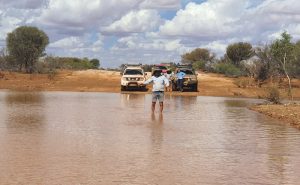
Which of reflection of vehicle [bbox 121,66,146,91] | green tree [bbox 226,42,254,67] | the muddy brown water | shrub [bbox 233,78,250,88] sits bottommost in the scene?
the muddy brown water

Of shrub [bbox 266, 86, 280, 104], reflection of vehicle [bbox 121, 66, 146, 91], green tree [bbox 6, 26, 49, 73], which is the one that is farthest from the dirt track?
shrub [bbox 266, 86, 280, 104]

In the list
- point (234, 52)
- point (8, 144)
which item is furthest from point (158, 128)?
point (234, 52)

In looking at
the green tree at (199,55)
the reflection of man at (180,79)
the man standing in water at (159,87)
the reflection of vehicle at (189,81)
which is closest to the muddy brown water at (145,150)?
the man standing in water at (159,87)

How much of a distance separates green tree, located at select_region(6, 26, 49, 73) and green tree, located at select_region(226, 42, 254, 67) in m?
27.4

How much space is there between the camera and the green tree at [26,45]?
197 ft

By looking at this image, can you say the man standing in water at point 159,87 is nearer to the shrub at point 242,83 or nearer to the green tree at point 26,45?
the shrub at point 242,83

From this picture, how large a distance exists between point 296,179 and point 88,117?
988 centimetres

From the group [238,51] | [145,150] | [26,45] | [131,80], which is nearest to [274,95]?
[131,80]

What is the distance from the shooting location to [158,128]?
14195 millimetres

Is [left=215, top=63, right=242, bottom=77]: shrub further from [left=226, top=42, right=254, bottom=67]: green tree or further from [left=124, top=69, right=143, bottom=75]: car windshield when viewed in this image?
[left=124, top=69, right=143, bottom=75]: car windshield

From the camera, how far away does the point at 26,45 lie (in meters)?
60.4

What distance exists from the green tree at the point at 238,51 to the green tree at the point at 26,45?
27.4 m

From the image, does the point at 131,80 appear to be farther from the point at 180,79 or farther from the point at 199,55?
the point at 199,55

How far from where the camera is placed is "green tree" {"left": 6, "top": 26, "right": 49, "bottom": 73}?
197 feet
